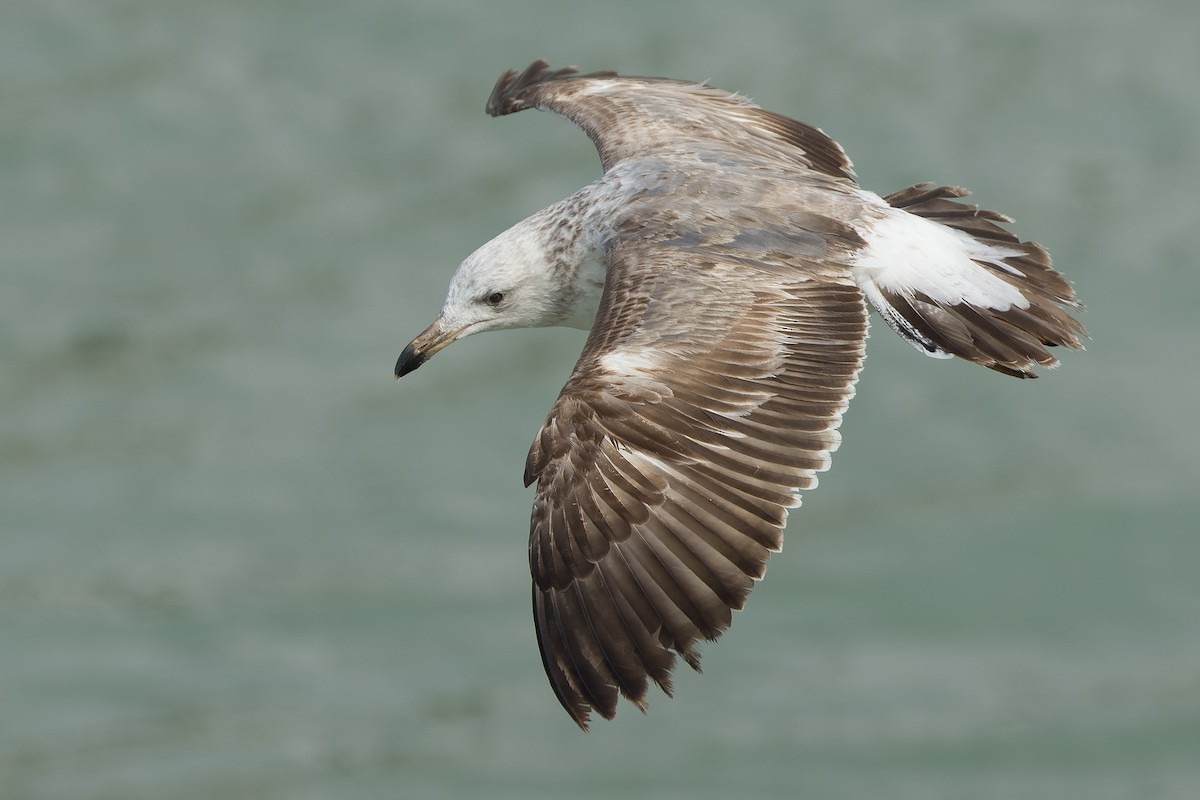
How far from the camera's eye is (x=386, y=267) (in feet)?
44.5

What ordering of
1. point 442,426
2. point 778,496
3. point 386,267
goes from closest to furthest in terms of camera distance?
1. point 778,496
2. point 442,426
3. point 386,267

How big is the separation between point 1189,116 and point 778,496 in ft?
29.1

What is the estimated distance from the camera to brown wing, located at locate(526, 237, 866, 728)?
20.7 feet

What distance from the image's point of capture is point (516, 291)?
8.21 meters

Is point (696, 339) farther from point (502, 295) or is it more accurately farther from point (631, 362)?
point (502, 295)

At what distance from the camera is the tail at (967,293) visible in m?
7.29

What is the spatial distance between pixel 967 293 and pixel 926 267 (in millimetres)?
190

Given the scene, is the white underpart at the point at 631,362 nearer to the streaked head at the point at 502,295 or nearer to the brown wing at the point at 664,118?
the streaked head at the point at 502,295

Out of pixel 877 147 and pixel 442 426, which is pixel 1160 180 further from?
pixel 442 426

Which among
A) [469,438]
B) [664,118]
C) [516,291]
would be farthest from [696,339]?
[469,438]

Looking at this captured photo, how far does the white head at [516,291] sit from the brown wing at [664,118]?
0.80 metres

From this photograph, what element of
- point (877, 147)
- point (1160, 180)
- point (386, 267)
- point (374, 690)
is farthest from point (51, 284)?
point (1160, 180)

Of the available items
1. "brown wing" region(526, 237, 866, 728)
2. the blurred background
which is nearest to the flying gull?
"brown wing" region(526, 237, 866, 728)

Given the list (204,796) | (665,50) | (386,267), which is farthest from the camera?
(665,50)
